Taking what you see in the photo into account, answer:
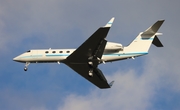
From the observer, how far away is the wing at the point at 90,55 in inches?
1649

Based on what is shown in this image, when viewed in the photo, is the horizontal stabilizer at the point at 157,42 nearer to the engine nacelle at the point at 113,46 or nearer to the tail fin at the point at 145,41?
the tail fin at the point at 145,41

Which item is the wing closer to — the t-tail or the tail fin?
the t-tail

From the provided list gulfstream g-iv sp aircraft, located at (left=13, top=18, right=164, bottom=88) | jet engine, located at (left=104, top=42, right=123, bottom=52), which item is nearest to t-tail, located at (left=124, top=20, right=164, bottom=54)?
gulfstream g-iv sp aircraft, located at (left=13, top=18, right=164, bottom=88)

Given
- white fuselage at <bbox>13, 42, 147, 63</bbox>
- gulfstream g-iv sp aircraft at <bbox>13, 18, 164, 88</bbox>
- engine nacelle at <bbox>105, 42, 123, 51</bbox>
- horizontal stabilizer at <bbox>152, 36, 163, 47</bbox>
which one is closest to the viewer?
gulfstream g-iv sp aircraft at <bbox>13, 18, 164, 88</bbox>

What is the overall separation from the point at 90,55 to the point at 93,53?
0.51 m

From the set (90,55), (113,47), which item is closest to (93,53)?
(90,55)

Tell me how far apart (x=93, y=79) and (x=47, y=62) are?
6659 millimetres

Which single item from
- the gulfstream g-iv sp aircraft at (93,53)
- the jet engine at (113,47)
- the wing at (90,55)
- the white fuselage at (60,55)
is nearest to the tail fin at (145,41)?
the gulfstream g-iv sp aircraft at (93,53)

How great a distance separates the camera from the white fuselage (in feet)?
150

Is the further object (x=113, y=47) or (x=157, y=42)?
(x=157, y=42)

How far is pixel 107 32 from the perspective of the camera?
41.2 metres

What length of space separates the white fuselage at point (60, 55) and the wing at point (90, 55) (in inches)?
41.7

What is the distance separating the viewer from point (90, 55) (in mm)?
45156

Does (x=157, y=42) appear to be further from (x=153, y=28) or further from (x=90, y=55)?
(x=90, y=55)
